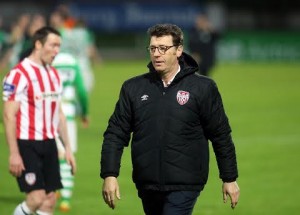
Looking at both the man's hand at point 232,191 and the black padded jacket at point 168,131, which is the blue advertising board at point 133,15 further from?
the man's hand at point 232,191

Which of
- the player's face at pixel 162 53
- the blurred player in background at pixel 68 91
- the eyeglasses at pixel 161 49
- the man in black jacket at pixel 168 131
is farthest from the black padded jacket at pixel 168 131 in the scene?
the blurred player in background at pixel 68 91

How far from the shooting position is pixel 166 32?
764 cm

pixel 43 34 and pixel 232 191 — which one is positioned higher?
pixel 43 34

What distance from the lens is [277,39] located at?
52.8 meters

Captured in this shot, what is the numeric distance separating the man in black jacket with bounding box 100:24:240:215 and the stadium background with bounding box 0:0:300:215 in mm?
4606

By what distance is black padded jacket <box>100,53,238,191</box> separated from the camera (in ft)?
25.0

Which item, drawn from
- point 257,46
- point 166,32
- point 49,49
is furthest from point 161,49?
point 257,46

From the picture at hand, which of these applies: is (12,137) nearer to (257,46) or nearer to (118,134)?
(118,134)

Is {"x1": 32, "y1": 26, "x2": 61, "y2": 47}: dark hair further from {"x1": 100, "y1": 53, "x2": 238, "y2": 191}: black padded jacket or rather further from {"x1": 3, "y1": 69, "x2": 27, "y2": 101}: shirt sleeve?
{"x1": 100, "y1": 53, "x2": 238, "y2": 191}: black padded jacket

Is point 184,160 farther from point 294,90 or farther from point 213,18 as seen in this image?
point 213,18

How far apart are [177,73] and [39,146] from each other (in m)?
2.52

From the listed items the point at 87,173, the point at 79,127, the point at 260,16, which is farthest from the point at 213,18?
the point at 87,173

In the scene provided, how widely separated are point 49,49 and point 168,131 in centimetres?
264

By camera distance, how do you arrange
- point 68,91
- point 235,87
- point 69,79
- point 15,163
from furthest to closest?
1. point 235,87
2. point 68,91
3. point 69,79
4. point 15,163
